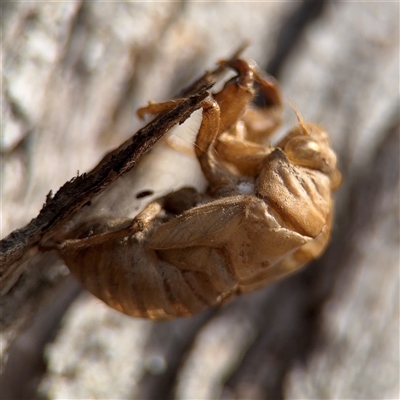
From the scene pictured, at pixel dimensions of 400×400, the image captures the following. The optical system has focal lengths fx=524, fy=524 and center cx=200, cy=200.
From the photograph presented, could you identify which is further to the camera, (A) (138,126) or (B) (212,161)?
(A) (138,126)

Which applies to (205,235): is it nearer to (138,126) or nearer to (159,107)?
(159,107)

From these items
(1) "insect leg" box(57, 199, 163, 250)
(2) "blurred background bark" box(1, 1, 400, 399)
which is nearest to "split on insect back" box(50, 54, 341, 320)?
(1) "insect leg" box(57, 199, 163, 250)

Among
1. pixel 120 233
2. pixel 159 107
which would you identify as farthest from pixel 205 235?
pixel 159 107

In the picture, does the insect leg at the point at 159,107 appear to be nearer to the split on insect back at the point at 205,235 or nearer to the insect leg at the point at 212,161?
the split on insect back at the point at 205,235

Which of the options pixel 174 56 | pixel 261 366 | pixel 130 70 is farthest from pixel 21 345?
pixel 174 56

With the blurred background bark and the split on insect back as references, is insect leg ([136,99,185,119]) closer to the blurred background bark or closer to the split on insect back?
the split on insect back

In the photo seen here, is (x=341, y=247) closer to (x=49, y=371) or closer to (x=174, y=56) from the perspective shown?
(x=174, y=56)
